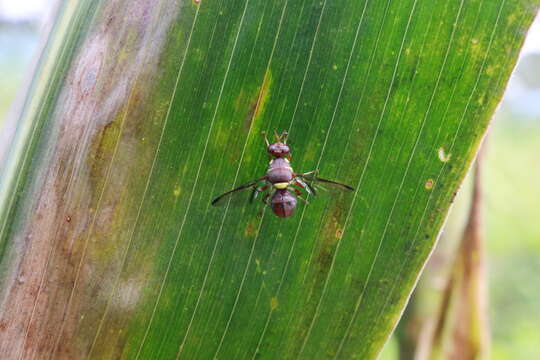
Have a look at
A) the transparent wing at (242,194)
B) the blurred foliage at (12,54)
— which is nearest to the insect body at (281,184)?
the transparent wing at (242,194)

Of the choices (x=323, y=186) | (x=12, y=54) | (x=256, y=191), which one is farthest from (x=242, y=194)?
(x=12, y=54)

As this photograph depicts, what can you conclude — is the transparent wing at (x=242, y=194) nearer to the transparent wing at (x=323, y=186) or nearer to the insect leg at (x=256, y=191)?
the insect leg at (x=256, y=191)

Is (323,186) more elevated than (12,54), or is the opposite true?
(12,54)

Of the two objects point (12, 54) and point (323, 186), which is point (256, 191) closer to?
point (323, 186)

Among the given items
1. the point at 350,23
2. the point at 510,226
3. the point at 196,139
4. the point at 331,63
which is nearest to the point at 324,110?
the point at 331,63

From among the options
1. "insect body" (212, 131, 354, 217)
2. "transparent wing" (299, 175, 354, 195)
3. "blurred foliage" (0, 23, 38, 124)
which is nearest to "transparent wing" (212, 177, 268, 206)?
"insect body" (212, 131, 354, 217)
